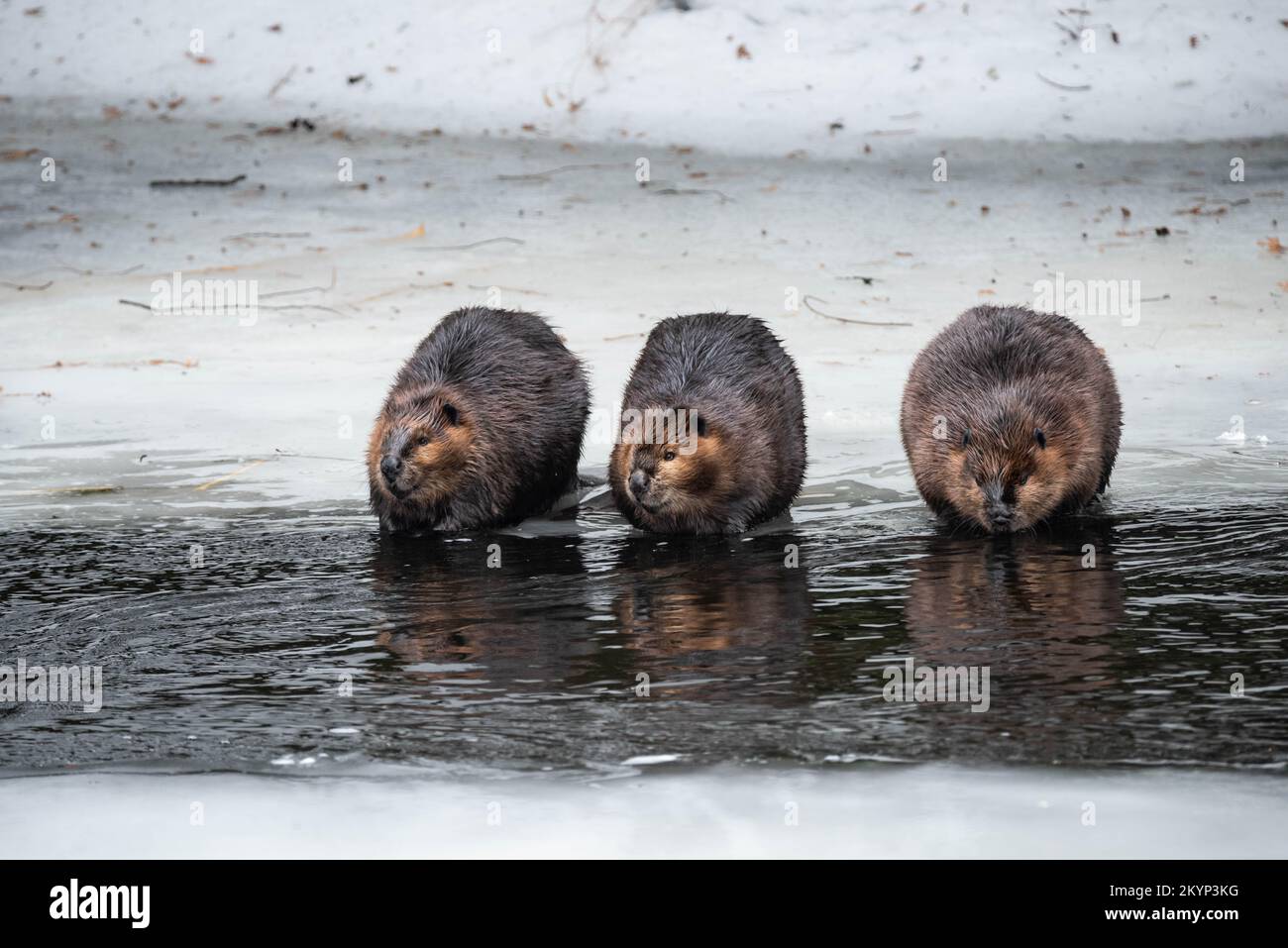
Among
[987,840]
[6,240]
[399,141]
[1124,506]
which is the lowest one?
[987,840]

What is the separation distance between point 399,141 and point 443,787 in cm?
1415

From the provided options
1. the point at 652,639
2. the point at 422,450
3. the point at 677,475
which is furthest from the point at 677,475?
the point at 652,639

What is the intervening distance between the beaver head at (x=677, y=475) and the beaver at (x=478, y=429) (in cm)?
62

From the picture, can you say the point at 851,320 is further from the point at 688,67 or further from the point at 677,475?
the point at 688,67

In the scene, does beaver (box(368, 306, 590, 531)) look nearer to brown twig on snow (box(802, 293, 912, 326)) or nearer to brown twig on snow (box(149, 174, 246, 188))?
brown twig on snow (box(802, 293, 912, 326))

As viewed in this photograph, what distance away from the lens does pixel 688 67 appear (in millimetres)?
18375

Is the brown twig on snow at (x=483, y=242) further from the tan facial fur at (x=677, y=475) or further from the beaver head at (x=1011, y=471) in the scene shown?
the beaver head at (x=1011, y=471)

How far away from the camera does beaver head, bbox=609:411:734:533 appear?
703 centimetres

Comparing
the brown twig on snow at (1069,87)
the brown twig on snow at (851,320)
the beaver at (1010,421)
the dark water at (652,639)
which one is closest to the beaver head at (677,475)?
the dark water at (652,639)

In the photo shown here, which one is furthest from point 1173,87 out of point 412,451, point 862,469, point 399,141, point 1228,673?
point 1228,673

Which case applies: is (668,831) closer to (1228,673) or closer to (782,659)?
(782,659)

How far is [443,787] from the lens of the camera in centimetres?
412

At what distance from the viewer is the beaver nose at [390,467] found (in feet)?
23.6

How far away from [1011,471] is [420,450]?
252 centimetres
